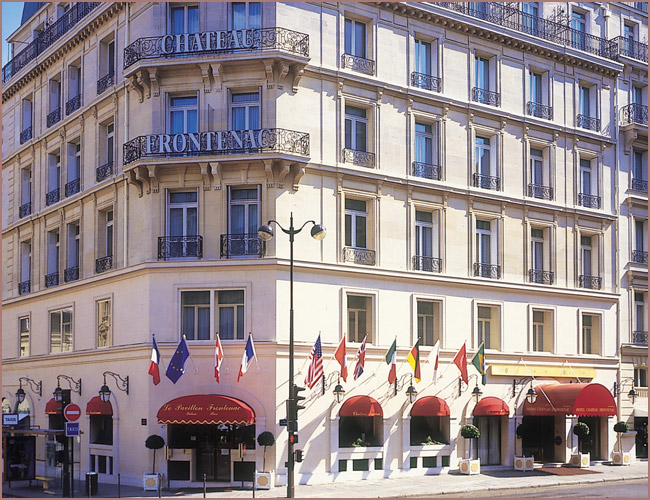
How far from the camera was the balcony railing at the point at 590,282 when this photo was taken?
1732 inches

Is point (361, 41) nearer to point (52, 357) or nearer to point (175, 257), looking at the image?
point (175, 257)

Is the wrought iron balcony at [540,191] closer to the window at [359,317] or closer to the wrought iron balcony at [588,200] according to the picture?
the wrought iron balcony at [588,200]

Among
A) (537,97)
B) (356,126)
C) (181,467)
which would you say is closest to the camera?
(181,467)

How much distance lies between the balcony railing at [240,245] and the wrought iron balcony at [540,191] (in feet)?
47.8

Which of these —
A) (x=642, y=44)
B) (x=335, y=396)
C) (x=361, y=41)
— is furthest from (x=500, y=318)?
(x=642, y=44)

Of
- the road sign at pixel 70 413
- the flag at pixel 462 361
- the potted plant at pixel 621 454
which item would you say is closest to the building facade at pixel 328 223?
the potted plant at pixel 621 454

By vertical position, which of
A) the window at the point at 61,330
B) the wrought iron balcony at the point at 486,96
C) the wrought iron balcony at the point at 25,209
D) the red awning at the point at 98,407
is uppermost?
the wrought iron balcony at the point at 486,96

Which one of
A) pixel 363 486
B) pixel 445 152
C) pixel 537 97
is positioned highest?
pixel 537 97

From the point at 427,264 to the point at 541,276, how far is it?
6777 millimetres

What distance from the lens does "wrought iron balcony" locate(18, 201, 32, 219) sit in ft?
150

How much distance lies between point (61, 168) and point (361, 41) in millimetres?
15119

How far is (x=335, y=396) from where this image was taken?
35.2 meters

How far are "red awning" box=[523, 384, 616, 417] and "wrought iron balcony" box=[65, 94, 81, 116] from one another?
2395 cm

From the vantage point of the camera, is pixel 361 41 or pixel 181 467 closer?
pixel 181 467
